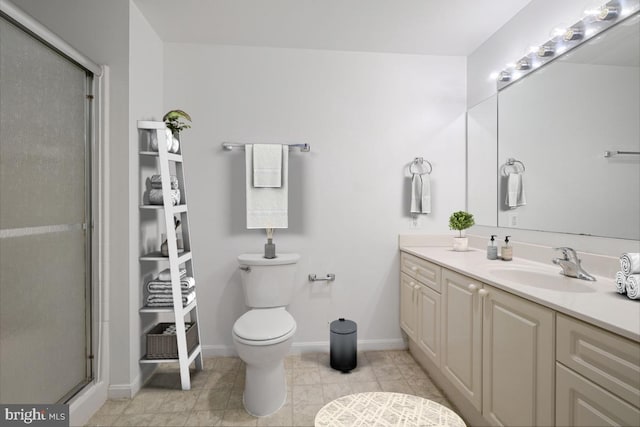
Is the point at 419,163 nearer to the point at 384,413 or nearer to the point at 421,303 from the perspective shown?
the point at 421,303

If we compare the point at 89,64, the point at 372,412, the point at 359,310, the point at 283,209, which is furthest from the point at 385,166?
the point at 89,64

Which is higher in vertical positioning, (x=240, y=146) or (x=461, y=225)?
(x=240, y=146)

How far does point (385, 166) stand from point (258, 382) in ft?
5.59

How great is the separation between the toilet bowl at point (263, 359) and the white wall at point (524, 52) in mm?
1514

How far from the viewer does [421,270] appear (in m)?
2.19

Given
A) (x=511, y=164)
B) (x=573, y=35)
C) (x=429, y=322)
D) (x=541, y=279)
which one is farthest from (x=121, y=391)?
(x=573, y=35)

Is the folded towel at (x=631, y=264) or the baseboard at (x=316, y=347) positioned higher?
the folded towel at (x=631, y=264)

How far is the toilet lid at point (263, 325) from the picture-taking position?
5.76 feet

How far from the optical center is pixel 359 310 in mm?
2582

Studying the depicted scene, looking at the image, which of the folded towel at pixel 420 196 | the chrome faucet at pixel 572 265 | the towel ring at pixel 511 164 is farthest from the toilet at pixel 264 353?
the towel ring at pixel 511 164

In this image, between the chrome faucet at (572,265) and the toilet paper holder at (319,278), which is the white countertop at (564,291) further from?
the toilet paper holder at (319,278)

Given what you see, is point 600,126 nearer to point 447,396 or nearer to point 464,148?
point 464,148

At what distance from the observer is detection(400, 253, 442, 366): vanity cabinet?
6.45 feet

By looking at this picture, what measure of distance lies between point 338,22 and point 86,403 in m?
2.60
